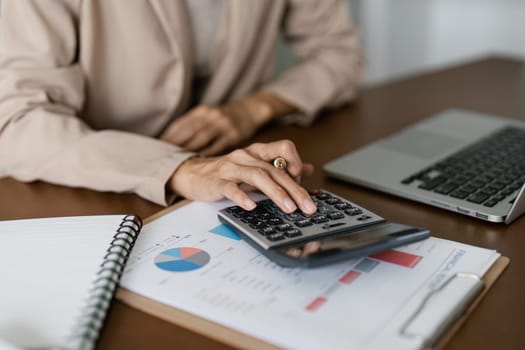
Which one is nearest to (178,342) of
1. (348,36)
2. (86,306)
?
(86,306)

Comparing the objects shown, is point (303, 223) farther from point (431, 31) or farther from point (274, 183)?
point (431, 31)

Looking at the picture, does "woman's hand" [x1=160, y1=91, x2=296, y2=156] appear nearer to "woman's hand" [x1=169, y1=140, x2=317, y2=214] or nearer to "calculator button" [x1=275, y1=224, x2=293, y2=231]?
"woman's hand" [x1=169, y1=140, x2=317, y2=214]

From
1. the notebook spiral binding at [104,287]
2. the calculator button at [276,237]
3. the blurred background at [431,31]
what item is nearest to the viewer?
the notebook spiral binding at [104,287]

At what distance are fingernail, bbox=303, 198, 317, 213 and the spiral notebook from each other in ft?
0.56

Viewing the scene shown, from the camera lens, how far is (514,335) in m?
0.51

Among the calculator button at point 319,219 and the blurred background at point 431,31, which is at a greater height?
the calculator button at point 319,219

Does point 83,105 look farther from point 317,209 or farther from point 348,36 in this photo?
point 348,36

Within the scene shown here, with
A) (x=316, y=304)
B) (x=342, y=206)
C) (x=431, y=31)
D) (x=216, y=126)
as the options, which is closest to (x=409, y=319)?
(x=316, y=304)

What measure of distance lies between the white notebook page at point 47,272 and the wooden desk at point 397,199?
0.12 feet

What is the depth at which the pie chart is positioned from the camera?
1.93 feet

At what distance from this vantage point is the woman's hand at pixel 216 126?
0.97 metres

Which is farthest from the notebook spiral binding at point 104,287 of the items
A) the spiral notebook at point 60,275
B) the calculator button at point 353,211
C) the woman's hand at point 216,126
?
the woman's hand at point 216,126

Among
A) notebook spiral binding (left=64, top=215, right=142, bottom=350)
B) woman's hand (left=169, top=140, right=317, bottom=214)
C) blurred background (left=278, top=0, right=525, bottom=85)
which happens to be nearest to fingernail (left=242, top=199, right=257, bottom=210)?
woman's hand (left=169, top=140, right=317, bottom=214)

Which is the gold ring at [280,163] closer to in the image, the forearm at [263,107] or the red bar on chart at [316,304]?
the red bar on chart at [316,304]
